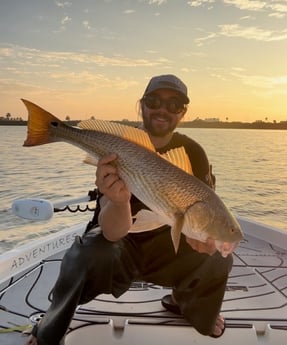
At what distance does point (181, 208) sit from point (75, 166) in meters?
22.0

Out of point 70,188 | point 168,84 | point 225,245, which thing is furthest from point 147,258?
point 70,188

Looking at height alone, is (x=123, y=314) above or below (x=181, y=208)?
below

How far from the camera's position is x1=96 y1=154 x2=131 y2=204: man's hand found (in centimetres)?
263

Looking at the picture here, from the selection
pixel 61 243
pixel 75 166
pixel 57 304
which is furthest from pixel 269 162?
pixel 57 304

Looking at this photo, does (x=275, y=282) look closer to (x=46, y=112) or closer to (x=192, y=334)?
(x=192, y=334)

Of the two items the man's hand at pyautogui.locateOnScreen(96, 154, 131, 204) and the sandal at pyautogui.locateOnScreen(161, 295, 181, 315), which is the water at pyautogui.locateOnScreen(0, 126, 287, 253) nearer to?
the sandal at pyautogui.locateOnScreen(161, 295, 181, 315)

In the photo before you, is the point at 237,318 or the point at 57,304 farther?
the point at 237,318

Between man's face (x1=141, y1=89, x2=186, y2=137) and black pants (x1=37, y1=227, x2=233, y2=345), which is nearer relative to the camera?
black pants (x1=37, y1=227, x2=233, y2=345)

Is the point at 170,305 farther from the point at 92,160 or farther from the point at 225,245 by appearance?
the point at 92,160

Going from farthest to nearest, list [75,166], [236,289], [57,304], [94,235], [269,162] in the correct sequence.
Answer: [269,162]
[75,166]
[236,289]
[94,235]
[57,304]

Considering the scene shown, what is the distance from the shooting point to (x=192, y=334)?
3379mm

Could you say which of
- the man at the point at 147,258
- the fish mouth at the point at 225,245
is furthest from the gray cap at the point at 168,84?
the fish mouth at the point at 225,245

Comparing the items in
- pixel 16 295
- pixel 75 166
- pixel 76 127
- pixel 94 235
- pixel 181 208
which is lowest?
pixel 75 166

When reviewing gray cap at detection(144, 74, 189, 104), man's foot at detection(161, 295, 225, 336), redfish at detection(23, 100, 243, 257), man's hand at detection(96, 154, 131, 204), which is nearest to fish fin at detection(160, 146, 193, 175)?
redfish at detection(23, 100, 243, 257)
